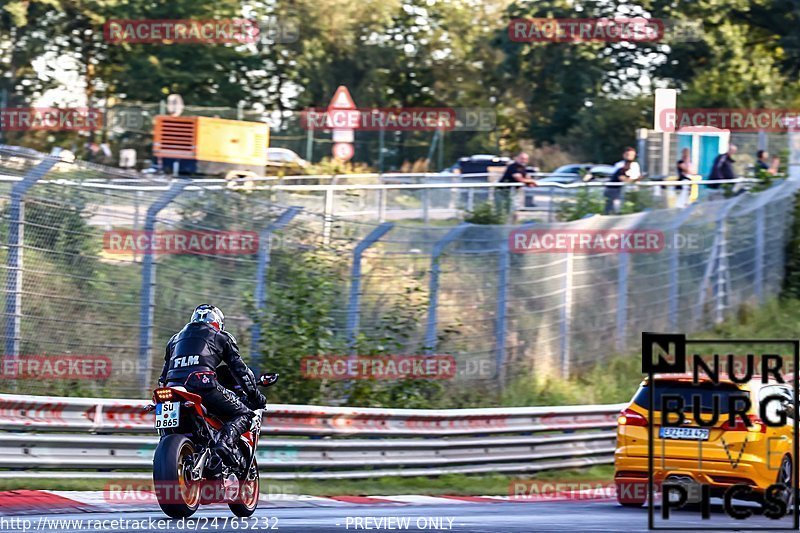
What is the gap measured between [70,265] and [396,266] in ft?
15.3

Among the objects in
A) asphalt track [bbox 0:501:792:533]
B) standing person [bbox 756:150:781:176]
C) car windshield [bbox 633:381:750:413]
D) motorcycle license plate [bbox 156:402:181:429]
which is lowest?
asphalt track [bbox 0:501:792:533]

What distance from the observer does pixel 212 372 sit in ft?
31.9

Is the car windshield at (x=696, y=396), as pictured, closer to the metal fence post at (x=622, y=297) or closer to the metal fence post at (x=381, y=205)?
the metal fence post at (x=622, y=297)

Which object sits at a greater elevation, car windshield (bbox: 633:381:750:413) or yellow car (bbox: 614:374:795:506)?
car windshield (bbox: 633:381:750:413)

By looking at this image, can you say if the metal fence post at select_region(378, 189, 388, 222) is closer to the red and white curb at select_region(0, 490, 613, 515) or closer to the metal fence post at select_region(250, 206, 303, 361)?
the metal fence post at select_region(250, 206, 303, 361)

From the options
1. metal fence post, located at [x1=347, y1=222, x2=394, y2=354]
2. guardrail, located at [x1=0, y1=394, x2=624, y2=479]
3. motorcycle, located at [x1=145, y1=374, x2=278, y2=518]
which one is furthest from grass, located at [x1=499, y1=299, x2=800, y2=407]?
motorcycle, located at [x1=145, y1=374, x2=278, y2=518]

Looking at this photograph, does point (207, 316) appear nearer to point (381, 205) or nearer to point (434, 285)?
point (434, 285)

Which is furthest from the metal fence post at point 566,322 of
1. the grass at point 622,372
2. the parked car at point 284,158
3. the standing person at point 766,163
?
the parked car at point 284,158

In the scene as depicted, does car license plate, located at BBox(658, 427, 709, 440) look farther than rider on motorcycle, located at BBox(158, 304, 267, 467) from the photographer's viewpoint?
Yes

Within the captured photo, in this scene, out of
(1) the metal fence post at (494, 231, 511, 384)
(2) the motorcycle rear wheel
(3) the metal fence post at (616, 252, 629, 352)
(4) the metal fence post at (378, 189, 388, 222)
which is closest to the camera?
(2) the motorcycle rear wheel

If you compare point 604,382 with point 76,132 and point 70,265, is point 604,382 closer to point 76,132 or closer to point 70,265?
point 70,265

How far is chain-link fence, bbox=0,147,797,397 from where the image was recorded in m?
13.5

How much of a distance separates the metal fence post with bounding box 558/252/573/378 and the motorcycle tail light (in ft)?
35.1

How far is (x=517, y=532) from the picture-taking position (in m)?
9.63
